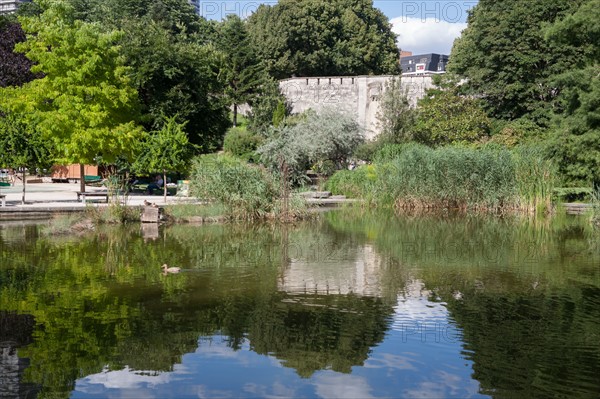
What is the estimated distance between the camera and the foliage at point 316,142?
1200 inches

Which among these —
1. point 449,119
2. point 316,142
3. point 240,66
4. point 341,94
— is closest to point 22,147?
point 316,142

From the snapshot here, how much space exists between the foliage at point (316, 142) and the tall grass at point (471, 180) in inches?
335

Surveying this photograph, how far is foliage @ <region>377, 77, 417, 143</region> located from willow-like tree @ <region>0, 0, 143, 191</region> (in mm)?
13418

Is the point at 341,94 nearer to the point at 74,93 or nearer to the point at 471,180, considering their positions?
the point at 74,93

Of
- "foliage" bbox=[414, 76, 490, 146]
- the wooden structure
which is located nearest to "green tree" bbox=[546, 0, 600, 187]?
"foliage" bbox=[414, 76, 490, 146]

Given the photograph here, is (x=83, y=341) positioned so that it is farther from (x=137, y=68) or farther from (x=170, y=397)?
(x=137, y=68)

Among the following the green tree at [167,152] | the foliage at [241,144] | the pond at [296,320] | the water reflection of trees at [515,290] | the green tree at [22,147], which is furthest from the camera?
the foliage at [241,144]

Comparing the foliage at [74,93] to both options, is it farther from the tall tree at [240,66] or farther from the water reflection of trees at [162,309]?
the tall tree at [240,66]

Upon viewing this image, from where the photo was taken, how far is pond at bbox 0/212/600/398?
6.04 m

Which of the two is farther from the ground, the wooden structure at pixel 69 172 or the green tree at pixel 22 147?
the green tree at pixel 22 147

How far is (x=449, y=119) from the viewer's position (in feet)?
109

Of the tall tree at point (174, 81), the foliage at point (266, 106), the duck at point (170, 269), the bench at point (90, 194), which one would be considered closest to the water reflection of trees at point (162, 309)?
the duck at point (170, 269)

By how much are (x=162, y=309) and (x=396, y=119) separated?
26.8 metres

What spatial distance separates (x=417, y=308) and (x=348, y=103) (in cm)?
3797
